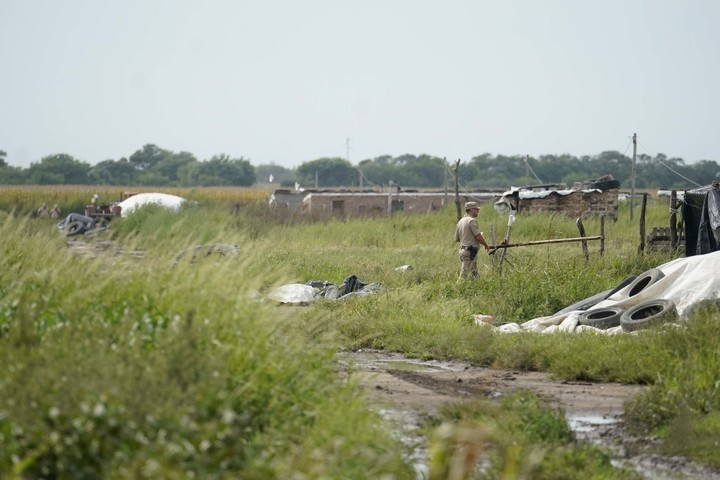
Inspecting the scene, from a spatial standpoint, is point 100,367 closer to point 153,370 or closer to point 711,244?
point 153,370

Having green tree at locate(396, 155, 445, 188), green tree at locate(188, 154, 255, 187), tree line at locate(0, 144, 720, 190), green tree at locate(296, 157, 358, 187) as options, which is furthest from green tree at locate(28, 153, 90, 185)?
green tree at locate(396, 155, 445, 188)

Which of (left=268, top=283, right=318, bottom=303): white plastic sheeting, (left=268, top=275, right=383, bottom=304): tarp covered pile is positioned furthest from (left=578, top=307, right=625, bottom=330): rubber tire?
(left=268, top=283, right=318, bottom=303): white plastic sheeting

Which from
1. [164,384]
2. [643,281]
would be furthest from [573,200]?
[164,384]

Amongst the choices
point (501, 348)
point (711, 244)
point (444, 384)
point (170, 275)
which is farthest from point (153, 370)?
point (711, 244)

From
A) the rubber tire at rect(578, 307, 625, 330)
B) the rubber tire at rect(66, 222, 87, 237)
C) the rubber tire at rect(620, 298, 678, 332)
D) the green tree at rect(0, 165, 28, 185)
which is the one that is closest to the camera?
the rubber tire at rect(620, 298, 678, 332)

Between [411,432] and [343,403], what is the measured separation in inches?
60.6

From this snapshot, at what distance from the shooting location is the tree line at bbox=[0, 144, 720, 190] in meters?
112

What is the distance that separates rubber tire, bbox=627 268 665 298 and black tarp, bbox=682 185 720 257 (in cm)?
371

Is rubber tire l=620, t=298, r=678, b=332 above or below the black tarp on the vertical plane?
below

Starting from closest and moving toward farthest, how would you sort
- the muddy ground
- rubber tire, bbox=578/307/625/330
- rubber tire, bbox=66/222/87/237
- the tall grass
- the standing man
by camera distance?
1. the tall grass
2. the muddy ground
3. rubber tire, bbox=578/307/625/330
4. the standing man
5. rubber tire, bbox=66/222/87/237

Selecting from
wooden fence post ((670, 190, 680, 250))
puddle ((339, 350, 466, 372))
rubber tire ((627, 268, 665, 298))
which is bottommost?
puddle ((339, 350, 466, 372))

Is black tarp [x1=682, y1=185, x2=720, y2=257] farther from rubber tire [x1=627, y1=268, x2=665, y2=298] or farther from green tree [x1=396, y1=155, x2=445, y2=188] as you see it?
green tree [x1=396, y1=155, x2=445, y2=188]

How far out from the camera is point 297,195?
199ft

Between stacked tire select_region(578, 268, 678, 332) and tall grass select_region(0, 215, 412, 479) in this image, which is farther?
stacked tire select_region(578, 268, 678, 332)
